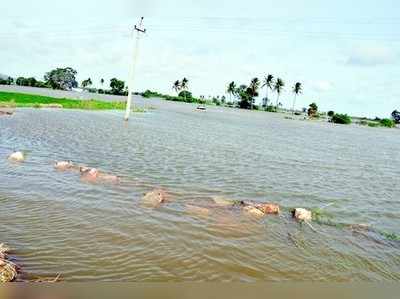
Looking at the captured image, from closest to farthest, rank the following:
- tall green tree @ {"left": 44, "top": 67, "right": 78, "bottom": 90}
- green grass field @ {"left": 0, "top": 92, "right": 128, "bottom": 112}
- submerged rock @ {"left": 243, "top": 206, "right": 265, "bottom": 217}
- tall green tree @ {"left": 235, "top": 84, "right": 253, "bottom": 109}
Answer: submerged rock @ {"left": 243, "top": 206, "right": 265, "bottom": 217}
green grass field @ {"left": 0, "top": 92, "right": 128, "bottom": 112}
tall green tree @ {"left": 235, "top": 84, "right": 253, "bottom": 109}
tall green tree @ {"left": 44, "top": 67, "right": 78, "bottom": 90}

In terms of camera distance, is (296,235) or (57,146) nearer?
(296,235)

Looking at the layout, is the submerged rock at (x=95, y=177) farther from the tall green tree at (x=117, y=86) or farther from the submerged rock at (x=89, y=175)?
the tall green tree at (x=117, y=86)

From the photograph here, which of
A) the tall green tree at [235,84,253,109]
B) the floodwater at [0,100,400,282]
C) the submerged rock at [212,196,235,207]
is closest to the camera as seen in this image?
the floodwater at [0,100,400,282]

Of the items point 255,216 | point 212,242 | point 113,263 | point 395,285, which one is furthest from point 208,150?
point 395,285

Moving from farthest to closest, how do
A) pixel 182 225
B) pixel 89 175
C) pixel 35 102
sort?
1. pixel 35 102
2. pixel 89 175
3. pixel 182 225

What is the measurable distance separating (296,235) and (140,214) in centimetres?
321

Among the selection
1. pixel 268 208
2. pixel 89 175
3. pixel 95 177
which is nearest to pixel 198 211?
pixel 268 208

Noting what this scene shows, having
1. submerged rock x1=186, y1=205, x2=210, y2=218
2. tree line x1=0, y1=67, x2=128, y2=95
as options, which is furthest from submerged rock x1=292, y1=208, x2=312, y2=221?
tree line x1=0, y1=67, x2=128, y2=95

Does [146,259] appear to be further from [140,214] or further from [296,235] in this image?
[296,235]

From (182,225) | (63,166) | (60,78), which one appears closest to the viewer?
(182,225)

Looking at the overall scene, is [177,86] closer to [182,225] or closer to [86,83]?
[86,83]

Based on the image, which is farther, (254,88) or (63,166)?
(254,88)

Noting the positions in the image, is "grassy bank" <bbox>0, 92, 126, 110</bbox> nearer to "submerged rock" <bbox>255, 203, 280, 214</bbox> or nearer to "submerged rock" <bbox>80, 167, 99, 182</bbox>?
"submerged rock" <bbox>80, 167, 99, 182</bbox>

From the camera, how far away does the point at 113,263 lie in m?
6.19
